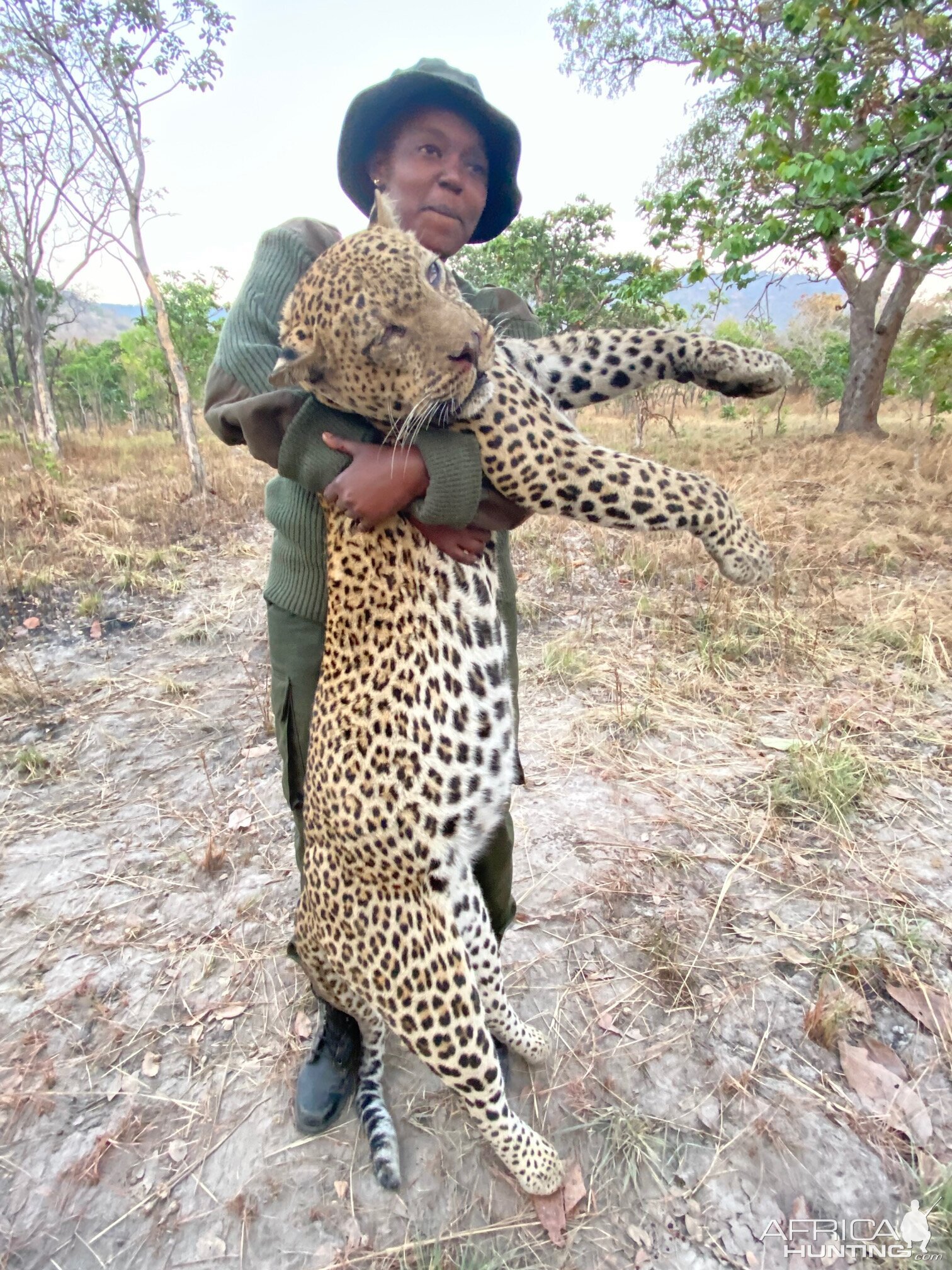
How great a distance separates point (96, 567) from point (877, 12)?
8.72 m

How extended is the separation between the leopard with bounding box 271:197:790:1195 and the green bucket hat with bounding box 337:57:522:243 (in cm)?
33

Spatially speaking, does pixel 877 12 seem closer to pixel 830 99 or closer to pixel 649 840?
pixel 830 99

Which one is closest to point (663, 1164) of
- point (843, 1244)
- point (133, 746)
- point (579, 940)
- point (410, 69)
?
point (843, 1244)

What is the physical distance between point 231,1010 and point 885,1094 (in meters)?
2.59

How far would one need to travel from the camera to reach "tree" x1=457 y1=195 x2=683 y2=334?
690 inches

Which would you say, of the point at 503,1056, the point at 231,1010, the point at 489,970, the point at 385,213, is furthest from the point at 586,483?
the point at 231,1010

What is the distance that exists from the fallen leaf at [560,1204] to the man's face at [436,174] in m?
3.05

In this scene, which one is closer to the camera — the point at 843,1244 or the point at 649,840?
the point at 843,1244

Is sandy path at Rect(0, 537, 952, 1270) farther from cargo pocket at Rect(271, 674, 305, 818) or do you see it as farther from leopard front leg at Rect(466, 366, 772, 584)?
leopard front leg at Rect(466, 366, 772, 584)

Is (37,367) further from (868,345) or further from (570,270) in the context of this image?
(868,345)

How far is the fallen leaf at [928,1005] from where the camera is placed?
2545 mm

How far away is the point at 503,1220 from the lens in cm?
209

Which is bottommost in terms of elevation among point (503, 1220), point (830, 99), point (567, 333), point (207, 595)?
point (503, 1220)

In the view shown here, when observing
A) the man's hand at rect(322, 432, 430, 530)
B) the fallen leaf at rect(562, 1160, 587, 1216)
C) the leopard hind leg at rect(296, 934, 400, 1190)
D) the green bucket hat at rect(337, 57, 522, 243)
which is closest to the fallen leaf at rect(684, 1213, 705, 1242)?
the fallen leaf at rect(562, 1160, 587, 1216)
